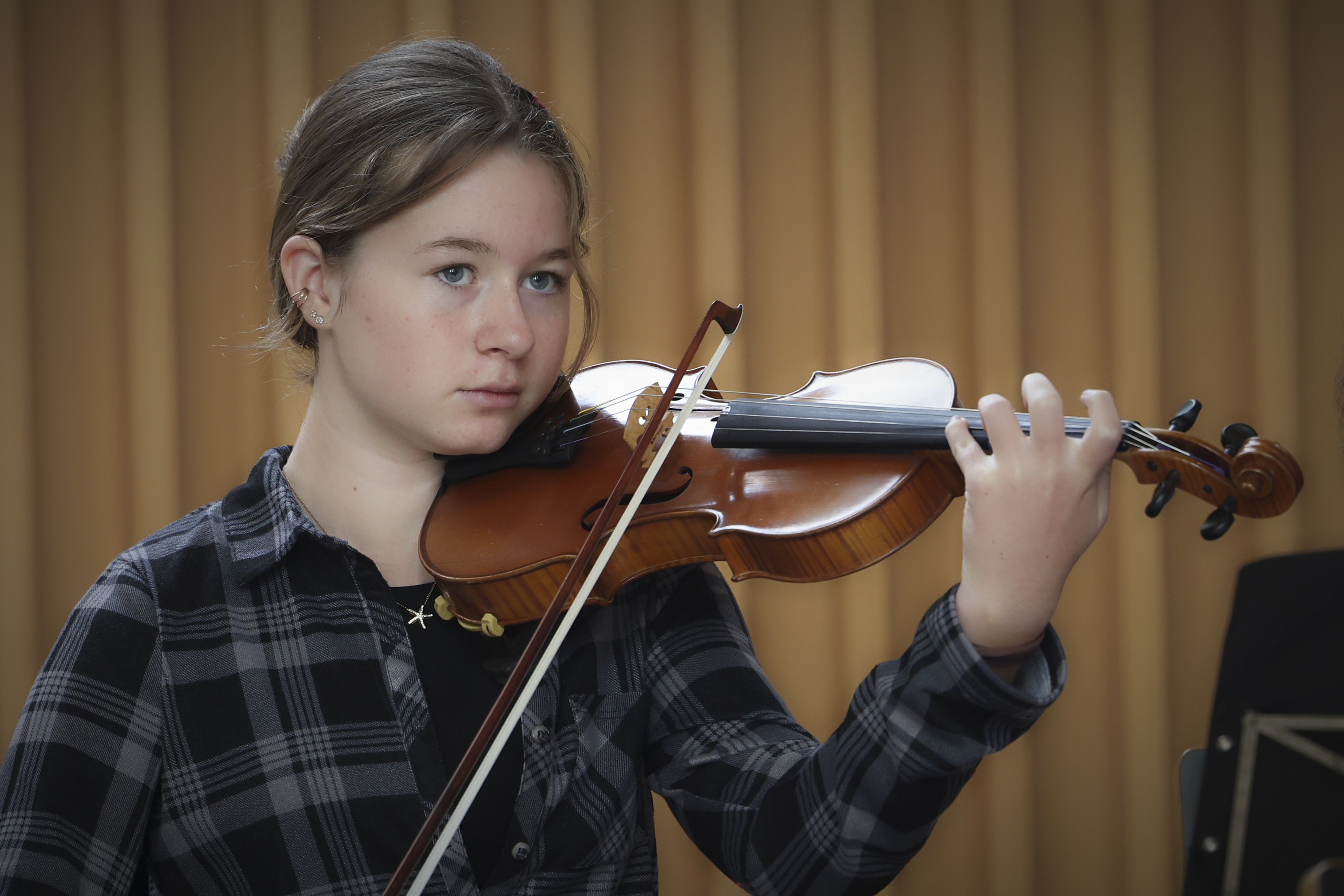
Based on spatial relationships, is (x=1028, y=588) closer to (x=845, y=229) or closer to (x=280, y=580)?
(x=280, y=580)

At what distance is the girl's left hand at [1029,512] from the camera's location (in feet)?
2.13

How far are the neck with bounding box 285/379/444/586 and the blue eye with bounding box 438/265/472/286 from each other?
166mm

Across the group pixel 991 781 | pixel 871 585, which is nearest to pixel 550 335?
pixel 871 585

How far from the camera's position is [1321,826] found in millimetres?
445

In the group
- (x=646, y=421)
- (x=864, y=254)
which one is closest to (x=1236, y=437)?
(x=646, y=421)

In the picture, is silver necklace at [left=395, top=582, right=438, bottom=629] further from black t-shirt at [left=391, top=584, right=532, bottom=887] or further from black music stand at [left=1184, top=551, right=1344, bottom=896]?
black music stand at [left=1184, top=551, right=1344, bottom=896]

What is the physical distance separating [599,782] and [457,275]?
0.47m

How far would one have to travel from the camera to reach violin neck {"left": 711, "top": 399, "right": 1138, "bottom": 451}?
0.76 meters

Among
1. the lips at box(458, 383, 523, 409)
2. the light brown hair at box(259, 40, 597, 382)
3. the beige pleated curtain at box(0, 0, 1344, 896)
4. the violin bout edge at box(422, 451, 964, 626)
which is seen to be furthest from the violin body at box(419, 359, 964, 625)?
the beige pleated curtain at box(0, 0, 1344, 896)

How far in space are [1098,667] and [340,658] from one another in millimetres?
1359

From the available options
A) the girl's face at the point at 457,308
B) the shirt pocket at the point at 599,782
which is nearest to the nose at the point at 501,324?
the girl's face at the point at 457,308

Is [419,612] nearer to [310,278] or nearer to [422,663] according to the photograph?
[422,663]

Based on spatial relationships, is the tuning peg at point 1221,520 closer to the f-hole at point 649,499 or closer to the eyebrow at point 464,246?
the f-hole at point 649,499

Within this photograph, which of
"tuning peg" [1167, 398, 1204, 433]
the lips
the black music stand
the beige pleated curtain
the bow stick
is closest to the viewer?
the black music stand
